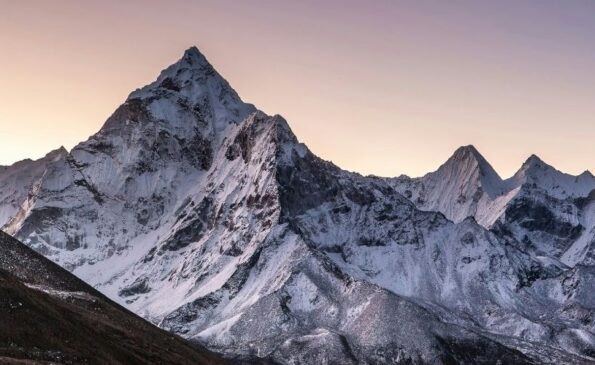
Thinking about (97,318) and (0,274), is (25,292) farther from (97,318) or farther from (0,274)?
(97,318)

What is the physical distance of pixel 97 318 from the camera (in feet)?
503

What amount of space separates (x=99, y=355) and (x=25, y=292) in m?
17.7

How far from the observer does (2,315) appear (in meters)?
124

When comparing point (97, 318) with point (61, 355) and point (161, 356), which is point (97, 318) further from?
point (61, 355)

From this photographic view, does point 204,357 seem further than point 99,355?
Yes

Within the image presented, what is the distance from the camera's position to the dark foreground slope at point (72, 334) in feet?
391

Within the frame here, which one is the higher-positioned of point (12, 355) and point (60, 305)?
point (60, 305)

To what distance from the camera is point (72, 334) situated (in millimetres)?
131750

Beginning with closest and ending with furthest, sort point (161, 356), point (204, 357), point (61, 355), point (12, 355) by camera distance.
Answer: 1. point (12, 355)
2. point (61, 355)
3. point (161, 356)
4. point (204, 357)

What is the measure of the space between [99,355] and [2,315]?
1429 centimetres

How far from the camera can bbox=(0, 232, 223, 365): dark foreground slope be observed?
119250 mm

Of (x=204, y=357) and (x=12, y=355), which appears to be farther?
(x=204, y=357)

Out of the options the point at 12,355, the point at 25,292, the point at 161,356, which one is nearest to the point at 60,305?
the point at 25,292

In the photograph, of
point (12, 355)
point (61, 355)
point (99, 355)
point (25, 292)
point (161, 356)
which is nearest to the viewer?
point (12, 355)
